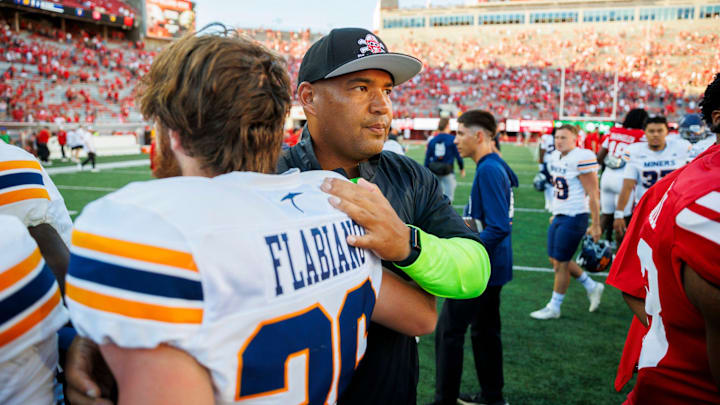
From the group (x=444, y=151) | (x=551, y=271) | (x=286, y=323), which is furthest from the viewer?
(x=444, y=151)

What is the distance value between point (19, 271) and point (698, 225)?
1.63 m

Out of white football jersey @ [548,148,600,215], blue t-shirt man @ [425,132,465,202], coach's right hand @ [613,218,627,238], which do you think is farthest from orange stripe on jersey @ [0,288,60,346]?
blue t-shirt man @ [425,132,465,202]

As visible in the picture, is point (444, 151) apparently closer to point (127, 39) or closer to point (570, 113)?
point (570, 113)

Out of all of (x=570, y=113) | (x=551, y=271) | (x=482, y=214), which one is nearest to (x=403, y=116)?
(x=570, y=113)

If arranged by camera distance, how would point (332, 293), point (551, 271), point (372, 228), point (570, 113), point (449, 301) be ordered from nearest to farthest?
point (332, 293) → point (372, 228) → point (449, 301) → point (551, 271) → point (570, 113)

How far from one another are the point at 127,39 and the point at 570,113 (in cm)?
3735

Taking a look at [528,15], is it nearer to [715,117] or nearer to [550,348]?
[550,348]

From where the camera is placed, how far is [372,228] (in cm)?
125

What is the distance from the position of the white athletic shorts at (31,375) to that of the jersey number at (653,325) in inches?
69.7

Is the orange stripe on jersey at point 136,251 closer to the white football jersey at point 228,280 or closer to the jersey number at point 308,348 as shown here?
the white football jersey at point 228,280

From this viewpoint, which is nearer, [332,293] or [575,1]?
[332,293]

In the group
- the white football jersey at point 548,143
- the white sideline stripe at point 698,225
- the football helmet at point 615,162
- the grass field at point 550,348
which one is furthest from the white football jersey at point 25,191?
the white football jersey at point 548,143

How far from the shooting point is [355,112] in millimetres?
1863

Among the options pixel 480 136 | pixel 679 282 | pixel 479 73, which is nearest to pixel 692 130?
pixel 480 136
